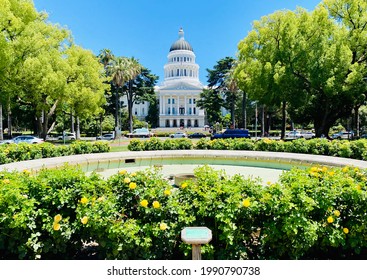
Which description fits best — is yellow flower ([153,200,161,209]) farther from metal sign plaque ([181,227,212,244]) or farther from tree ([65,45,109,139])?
tree ([65,45,109,139])

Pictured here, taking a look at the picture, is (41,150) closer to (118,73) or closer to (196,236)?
(196,236)

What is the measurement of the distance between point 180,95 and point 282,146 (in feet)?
236

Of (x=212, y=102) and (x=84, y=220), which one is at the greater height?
(x=212, y=102)

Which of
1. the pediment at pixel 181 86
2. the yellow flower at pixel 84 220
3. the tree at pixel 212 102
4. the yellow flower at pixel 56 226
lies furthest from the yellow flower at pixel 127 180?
the pediment at pixel 181 86

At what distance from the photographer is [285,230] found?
2.96 meters

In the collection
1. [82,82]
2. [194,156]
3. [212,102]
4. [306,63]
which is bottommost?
[194,156]

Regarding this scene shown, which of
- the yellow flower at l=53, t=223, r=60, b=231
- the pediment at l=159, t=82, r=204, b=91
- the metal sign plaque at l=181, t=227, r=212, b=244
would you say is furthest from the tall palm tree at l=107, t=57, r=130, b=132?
the pediment at l=159, t=82, r=204, b=91

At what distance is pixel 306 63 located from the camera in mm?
22531

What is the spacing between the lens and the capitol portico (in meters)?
83.8

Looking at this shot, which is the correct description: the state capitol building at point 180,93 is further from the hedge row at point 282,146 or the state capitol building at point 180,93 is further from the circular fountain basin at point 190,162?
the circular fountain basin at point 190,162

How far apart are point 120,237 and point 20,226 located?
1146 mm

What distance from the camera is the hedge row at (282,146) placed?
1194 centimetres

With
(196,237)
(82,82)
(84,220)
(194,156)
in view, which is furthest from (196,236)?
(82,82)
